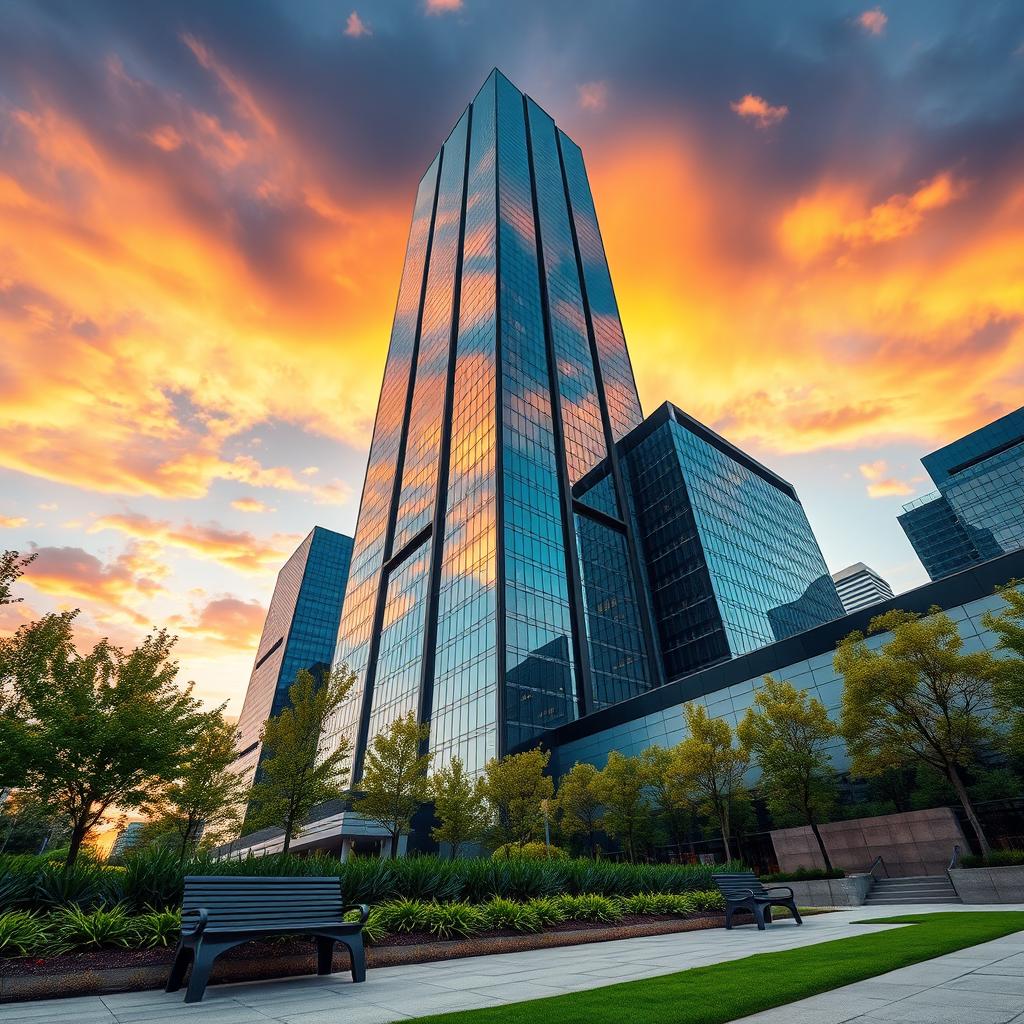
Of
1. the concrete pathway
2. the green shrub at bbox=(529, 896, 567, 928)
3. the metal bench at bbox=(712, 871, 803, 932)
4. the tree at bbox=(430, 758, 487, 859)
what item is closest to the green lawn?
the concrete pathway

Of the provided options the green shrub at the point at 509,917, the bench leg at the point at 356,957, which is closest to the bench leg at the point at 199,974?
the bench leg at the point at 356,957

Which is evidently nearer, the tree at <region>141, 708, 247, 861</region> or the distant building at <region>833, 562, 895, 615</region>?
the tree at <region>141, 708, 247, 861</region>

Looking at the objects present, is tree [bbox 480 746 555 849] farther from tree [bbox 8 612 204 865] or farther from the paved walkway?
the paved walkway

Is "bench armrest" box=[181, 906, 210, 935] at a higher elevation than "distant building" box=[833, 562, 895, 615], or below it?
below

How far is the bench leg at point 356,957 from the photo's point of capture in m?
Result: 7.30

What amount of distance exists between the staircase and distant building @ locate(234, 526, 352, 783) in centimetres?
11008

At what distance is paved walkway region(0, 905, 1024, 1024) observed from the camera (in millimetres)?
5219

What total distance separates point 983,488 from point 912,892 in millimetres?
129992

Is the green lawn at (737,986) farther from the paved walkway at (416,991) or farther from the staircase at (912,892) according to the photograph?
the staircase at (912,892)

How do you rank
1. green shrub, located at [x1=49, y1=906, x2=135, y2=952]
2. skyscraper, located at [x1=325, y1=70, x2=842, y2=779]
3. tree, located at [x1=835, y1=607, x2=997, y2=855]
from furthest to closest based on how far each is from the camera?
1. skyscraper, located at [x1=325, y1=70, x2=842, y2=779]
2. tree, located at [x1=835, y1=607, x2=997, y2=855]
3. green shrub, located at [x1=49, y1=906, x2=135, y2=952]

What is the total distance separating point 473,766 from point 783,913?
3216cm

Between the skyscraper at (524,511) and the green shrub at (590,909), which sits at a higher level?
the skyscraper at (524,511)

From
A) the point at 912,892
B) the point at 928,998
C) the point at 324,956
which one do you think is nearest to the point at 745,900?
the point at 928,998

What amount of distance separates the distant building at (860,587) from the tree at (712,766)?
172m
